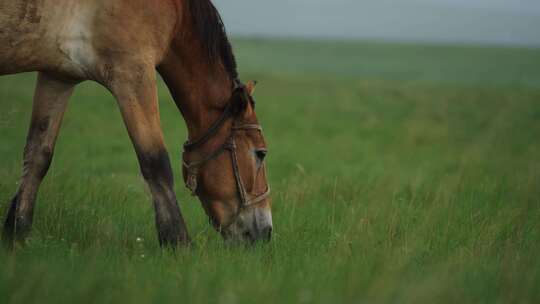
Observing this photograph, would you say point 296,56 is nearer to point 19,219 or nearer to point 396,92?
point 396,92

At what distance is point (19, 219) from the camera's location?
467 centimetres

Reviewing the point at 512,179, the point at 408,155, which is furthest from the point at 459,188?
the point at 408,155

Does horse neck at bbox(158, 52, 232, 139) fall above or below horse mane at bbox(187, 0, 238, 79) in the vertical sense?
below

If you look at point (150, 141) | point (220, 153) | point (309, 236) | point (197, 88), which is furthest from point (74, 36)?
point (309, 236)

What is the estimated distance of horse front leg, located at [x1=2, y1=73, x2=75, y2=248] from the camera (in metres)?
A: 4.69

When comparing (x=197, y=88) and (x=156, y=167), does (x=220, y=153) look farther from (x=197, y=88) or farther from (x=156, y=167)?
(x=156, y=167)

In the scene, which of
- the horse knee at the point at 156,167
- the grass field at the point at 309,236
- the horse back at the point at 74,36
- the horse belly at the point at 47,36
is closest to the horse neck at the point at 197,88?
the horse back at the point at 74,36

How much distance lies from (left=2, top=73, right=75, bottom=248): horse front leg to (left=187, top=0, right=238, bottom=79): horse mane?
1.04m

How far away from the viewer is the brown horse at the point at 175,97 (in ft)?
13.7

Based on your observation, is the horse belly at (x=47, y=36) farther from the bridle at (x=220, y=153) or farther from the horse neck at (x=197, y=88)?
the bridle at (x=220, y=153)

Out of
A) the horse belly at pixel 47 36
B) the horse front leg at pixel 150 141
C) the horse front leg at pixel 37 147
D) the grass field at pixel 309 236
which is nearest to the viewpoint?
the grass field at pixel 309 236

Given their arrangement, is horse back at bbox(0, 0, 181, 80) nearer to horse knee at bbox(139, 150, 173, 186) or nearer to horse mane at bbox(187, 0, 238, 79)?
horse mane at bbox(187, 0, 238, 79)

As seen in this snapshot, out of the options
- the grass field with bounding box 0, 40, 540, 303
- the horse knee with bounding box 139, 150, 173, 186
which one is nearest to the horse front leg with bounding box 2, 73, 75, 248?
the grass field with bounding box 0, 40, 540, 303

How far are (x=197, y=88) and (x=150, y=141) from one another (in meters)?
0.72
